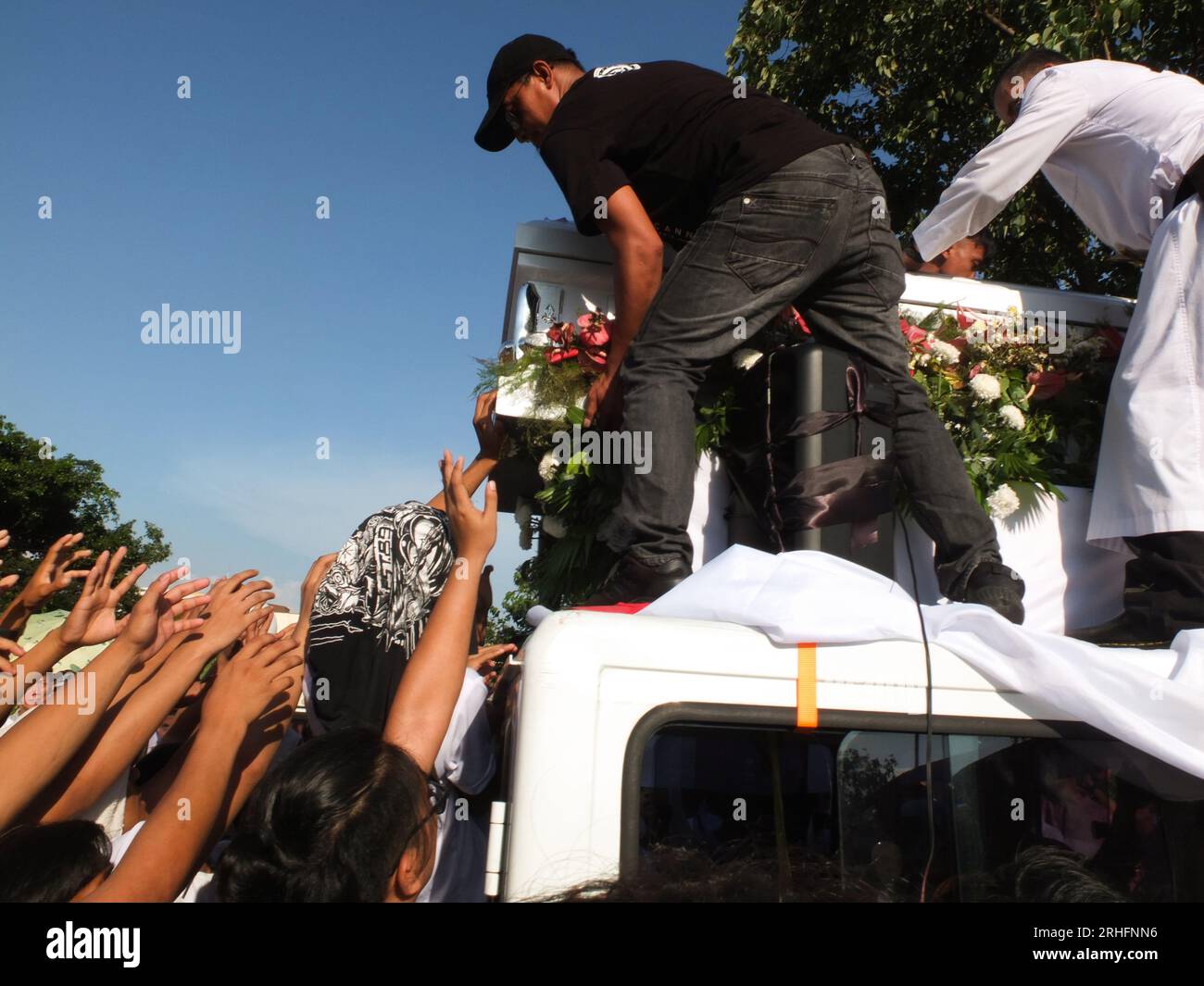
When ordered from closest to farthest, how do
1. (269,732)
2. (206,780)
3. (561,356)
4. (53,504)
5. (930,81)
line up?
1. (206,780)
2. (269,732)
3. (561,356)
4. (930,81)
5. (53,504)

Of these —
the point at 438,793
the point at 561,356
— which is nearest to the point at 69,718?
the point at 438,793

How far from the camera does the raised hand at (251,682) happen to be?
2119mm

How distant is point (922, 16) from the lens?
28.1 ft

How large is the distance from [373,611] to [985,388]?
1.88 m

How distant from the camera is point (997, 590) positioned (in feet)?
7.26

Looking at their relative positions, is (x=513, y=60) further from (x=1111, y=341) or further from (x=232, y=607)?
(x=1111, y=341)

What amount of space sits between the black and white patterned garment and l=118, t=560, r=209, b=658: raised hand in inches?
14.6

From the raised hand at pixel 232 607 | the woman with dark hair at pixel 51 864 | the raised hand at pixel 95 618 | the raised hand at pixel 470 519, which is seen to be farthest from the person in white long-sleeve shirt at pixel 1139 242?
the raised hand at pixel 95 618

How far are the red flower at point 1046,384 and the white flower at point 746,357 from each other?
2.95 ft

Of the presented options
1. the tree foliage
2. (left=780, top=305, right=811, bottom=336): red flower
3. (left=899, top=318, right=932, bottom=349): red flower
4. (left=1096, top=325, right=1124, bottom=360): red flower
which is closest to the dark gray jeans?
(left=780, top=305, right=811, bottom=336): red flower

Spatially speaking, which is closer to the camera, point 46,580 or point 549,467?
point 549,467

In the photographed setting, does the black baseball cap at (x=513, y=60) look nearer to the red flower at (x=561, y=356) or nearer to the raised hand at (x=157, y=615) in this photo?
the red flower at (x=561, y=356)

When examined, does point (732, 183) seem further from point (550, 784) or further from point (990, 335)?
point (550, 784)

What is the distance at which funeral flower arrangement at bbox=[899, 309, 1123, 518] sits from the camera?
8.87ft
